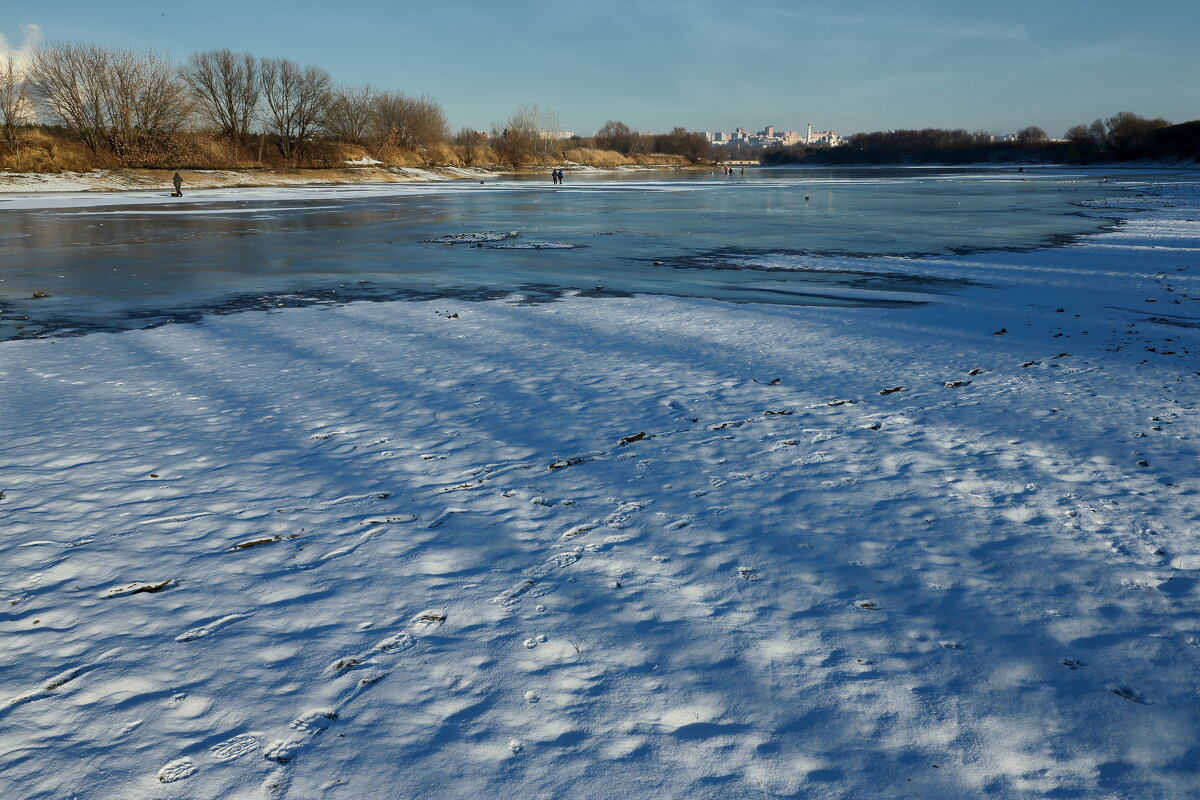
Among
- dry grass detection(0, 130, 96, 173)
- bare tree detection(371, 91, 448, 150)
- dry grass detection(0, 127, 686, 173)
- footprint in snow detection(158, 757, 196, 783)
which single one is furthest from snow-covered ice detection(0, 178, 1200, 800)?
bare tree detection(371, 91, 448, 150)

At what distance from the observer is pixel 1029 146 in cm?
14862

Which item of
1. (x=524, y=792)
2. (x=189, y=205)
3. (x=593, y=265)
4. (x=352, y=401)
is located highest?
(x=189, y=205)

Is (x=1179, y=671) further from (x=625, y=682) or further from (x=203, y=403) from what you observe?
(x=203, y=403)

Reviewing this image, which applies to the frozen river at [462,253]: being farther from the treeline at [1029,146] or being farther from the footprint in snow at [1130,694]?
the treeline at [1029,146]

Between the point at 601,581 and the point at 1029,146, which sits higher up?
the point at 1029,146

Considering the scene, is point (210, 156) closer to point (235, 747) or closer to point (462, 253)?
point (462, 253)

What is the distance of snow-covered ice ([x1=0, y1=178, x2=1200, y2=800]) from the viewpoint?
8.39 ft

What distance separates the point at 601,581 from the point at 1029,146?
177 m

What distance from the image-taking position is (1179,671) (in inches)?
117

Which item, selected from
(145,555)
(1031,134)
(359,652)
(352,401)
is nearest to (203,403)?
(352,401)

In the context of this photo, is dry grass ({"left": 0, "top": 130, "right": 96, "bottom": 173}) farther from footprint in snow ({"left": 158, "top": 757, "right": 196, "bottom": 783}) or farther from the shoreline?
footprint in snow ({"left": 158, "top": 757, "right": 196, "bottom": 783})

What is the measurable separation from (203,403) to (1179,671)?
684 centimetres

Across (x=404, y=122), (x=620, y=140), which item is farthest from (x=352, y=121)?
(x=620, y=140)

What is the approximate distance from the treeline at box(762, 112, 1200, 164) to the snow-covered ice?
125559mm
